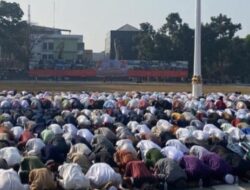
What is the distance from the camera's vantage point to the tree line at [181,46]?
76.1 meters

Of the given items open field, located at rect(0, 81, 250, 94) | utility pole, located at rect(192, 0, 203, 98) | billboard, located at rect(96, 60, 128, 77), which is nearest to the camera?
utility pole, located at rect(192, 0, 203, 98)

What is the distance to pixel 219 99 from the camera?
3191 centimetres

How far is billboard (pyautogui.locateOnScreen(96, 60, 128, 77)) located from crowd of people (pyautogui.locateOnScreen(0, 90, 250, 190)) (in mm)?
47322

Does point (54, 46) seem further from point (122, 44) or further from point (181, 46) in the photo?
point (181, 46)

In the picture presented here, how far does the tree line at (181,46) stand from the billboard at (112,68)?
16.5 feet

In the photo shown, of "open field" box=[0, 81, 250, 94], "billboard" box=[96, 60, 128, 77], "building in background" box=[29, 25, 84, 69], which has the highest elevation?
"building in background" box=[29, 25, 84, 69]

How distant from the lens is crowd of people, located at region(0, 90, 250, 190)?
13.4 metres

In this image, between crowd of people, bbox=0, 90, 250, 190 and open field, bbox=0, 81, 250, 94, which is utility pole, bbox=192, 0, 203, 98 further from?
open field, bbox=0, 81, 250, 94

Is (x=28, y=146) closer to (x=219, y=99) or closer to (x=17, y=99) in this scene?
(x=17, y=99)

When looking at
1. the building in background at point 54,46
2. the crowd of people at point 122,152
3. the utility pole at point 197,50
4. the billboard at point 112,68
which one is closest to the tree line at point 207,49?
the billboard at point 112,68

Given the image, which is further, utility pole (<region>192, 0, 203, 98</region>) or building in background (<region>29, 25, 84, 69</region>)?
building in background (<region>29, 25, 84, 69</region>)

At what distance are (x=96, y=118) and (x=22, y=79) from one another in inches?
1955

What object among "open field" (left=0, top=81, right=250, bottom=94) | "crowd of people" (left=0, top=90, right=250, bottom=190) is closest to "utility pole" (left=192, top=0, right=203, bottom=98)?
"crowd of people" (left=0, top=90, right=250, bottom=190)

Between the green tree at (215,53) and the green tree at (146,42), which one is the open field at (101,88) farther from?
the green tree at (146,42)
